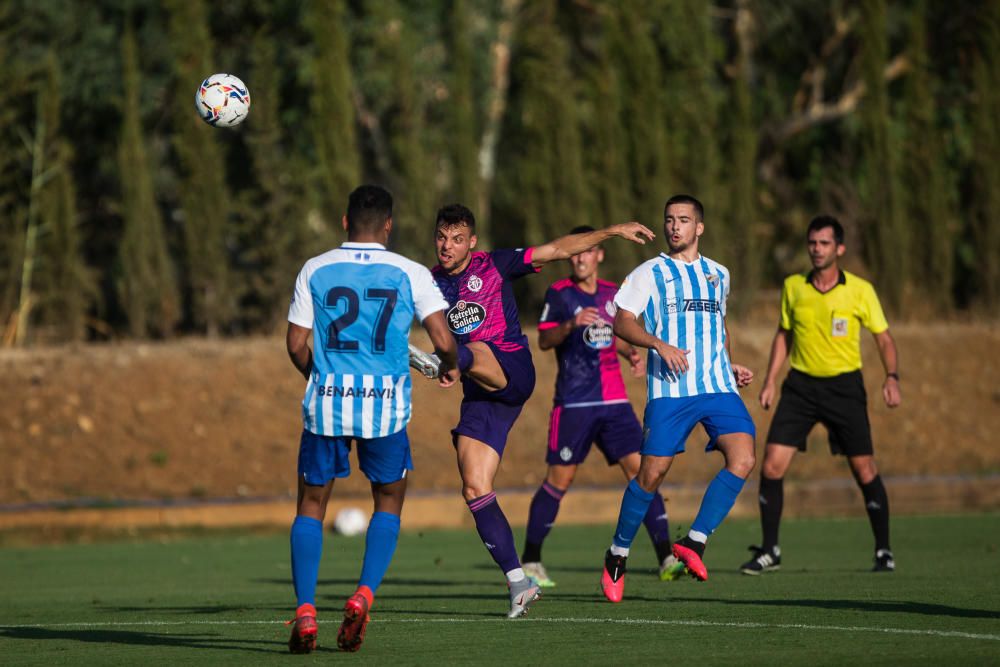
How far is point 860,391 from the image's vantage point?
11.9m

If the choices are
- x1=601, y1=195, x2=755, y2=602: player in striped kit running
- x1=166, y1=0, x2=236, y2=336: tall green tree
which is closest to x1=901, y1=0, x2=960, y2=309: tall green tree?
x1=166, y1=0, x2=236, y2=336: tall green tree

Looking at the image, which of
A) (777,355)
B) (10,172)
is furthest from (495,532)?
(10,172)

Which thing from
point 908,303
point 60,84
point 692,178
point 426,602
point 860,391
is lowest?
point 426,602

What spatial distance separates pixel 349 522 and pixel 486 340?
7.79 metres

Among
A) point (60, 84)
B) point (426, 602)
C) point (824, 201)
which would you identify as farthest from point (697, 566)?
point (824, 201)

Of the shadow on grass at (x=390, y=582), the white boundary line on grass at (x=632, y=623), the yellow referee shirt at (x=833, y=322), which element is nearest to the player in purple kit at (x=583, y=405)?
the shadow on grass at (x=390, y=582)

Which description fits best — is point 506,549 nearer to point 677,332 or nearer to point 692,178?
point 677,332

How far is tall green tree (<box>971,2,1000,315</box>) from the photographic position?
2688 cm

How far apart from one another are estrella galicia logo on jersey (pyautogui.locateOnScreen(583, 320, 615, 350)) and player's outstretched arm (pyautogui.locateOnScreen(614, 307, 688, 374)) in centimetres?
257

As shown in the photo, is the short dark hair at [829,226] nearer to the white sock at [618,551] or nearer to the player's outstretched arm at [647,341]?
the player's outstretched arm at [647,341]

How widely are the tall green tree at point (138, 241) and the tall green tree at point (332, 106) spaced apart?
279cm

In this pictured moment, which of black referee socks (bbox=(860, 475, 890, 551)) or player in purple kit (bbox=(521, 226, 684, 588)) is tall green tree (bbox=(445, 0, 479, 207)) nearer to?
player in purple kit (bbox=(521, 226, 684, 588))

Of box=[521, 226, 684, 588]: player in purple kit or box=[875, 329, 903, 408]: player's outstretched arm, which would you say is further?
box=[521, 226, 684, 588]: player in purple kit

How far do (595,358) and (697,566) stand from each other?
3235 mm
